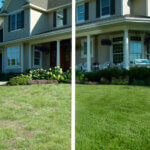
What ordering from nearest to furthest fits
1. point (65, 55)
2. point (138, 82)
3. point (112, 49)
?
point (138, 82) < point (112, 49) < point (65, 55)

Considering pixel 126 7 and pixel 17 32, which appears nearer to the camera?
pixel 126 7

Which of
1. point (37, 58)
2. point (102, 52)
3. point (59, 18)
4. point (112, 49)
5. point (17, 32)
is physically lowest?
point (37, 58)

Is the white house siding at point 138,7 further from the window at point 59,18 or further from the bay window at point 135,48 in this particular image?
the window at point 59,18

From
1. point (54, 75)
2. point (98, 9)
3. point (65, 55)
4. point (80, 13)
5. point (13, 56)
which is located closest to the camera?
point (54, 75)

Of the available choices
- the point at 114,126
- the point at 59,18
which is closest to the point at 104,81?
the point at 114,126

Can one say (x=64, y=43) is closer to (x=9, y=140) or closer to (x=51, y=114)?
(x=51, y=114)

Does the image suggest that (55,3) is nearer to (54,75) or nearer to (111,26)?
(111,26)

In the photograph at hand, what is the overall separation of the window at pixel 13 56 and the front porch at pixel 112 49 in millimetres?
5584

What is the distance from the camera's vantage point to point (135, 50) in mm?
10688

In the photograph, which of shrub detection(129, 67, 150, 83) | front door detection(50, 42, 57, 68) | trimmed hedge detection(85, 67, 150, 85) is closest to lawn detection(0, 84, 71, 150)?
trimmed hedge detection(85, 67, 150, 85)

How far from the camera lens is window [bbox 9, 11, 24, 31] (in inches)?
591

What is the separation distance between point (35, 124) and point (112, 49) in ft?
30.5

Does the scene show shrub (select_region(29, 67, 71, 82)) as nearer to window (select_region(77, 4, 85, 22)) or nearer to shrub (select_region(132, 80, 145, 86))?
shrub (select_region(132, 80, 145, 86))

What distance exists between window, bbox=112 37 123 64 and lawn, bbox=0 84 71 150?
23.9ft
